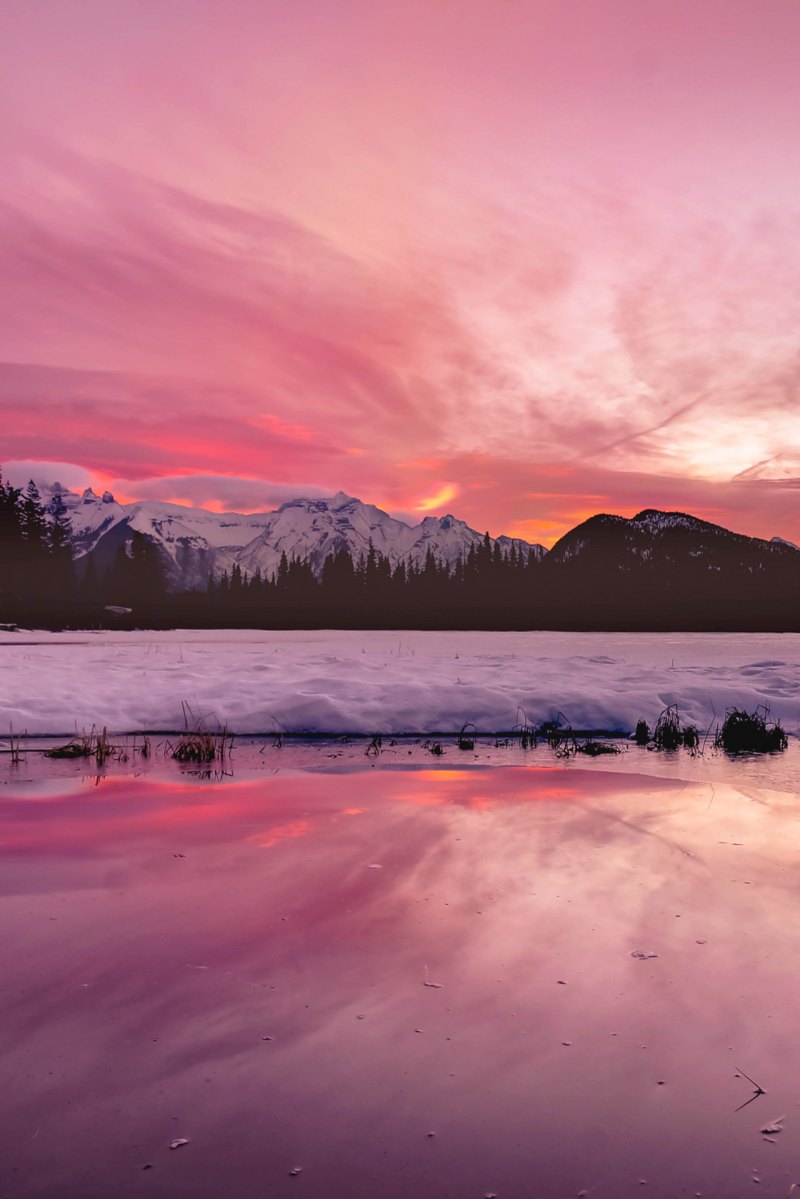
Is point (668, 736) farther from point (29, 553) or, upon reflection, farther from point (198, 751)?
point (29, 553)

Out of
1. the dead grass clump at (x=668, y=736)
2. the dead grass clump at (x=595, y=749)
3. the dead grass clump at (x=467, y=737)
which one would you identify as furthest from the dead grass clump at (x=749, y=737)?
the dead grass clump at (x=467, y=737)

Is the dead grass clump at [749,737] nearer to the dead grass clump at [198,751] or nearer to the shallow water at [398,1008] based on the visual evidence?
the shallow water at [398,1008]

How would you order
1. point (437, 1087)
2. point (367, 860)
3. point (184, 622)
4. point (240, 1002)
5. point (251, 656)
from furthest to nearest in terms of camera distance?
1. point (184, 622)
2. point (251, 656)
3. point (367, 860)
4. point (240, 1002)
5. point (437, 1087)

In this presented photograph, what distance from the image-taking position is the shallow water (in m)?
3.47

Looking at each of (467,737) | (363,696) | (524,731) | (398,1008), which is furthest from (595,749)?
(398,1008)

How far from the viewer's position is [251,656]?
28203 millimetres

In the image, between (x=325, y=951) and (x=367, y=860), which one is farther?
(x=367, y=860)

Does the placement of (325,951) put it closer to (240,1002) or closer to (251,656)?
(240,1002)

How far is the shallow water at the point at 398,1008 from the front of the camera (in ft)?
11.4

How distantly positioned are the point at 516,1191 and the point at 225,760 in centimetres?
1034

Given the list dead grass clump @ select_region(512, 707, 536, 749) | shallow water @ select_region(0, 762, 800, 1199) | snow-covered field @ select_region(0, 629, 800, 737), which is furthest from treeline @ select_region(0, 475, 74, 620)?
shallow water @ select_region(0, 762, 800, 1199)

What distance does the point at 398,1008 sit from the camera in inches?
A: 185

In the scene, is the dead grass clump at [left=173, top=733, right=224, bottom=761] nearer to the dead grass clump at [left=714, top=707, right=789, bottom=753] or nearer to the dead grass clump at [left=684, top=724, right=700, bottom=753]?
the dead grass clump at [left=684, top=724, right=700, bottom=753]

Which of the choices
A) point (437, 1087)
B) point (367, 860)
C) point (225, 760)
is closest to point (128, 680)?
point (225, 760)
